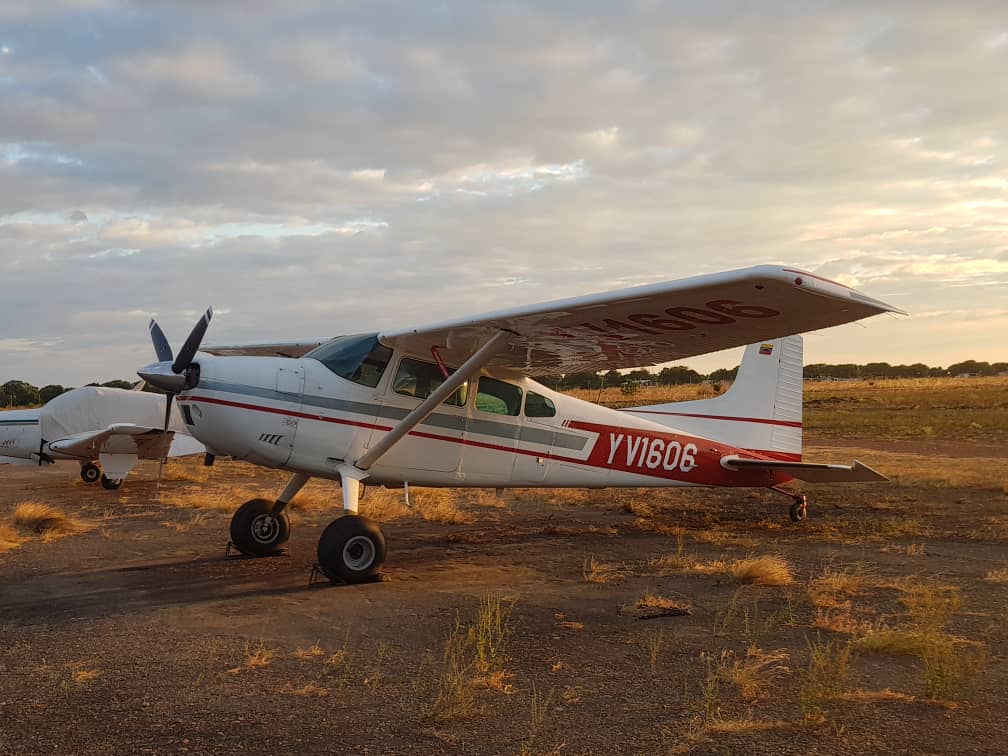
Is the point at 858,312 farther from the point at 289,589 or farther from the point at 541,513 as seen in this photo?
the point at 541,513

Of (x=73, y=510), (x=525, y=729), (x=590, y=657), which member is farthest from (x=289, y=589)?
(x=73, y=510)

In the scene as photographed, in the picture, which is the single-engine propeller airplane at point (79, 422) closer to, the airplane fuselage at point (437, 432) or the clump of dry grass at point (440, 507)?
the clump of dry grass at point (440, 507)

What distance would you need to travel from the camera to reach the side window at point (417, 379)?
8.16m

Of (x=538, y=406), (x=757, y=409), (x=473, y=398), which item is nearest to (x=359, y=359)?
(x=473, y=398)

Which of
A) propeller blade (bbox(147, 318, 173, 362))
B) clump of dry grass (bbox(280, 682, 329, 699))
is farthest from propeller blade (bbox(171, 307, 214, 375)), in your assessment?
clump of dry grass (bbox(280, 682, 329, 699))

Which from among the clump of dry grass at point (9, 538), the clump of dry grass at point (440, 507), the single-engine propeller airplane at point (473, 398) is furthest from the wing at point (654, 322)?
the clump of dry grass at point (9, 538)

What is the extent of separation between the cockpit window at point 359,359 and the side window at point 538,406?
1.86 metres

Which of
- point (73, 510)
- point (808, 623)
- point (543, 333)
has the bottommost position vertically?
point (73, 510)

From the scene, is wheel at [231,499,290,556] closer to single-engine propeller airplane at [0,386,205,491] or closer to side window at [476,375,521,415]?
side window at [476,375,521,415]

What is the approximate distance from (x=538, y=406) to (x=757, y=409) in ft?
13.3

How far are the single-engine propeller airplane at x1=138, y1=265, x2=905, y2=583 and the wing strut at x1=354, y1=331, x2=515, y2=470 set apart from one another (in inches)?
0.6

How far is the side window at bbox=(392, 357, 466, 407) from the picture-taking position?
8164 mm

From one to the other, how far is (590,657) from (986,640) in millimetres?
2715

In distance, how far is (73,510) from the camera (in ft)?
42.7
